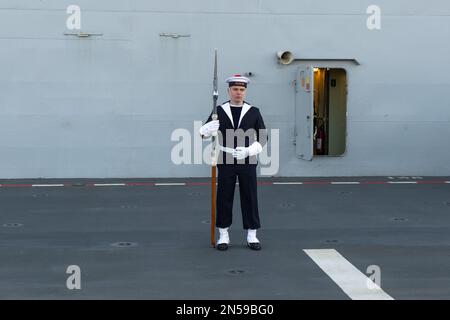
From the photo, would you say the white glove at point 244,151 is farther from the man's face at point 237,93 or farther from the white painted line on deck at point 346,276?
the white painted line on deck at point 346,276

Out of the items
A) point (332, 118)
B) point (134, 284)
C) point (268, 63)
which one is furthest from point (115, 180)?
point (134, 284)

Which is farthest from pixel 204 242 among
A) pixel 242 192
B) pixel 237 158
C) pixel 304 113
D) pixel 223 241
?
pixel 304 113

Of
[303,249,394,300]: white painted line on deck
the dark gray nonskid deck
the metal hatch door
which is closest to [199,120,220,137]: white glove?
the dark gray nonskid deck

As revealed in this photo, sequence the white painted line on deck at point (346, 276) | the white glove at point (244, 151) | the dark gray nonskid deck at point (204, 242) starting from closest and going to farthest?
the white painted line on deck at point (346, 276) → the dark gray nonskid deck at point (204, 242) → the white glove at point (244, 151)

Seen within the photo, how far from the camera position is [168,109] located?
14219 mm

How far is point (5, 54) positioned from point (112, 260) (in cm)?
731

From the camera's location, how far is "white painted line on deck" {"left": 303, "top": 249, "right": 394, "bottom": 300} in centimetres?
650

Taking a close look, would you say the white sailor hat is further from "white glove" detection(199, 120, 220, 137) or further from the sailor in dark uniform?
"white glove" detection(199, 120, 220, 137)

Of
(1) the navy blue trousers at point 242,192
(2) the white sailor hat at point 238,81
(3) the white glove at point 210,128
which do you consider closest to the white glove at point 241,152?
(1) the navy blue trousers at point 242,192

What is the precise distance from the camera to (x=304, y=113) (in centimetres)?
1400

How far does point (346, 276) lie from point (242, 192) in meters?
1.67

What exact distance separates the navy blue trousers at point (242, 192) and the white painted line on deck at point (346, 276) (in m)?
0.70

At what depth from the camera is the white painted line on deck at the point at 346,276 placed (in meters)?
6.50

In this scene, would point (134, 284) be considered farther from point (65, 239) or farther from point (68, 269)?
point (65, 239)
